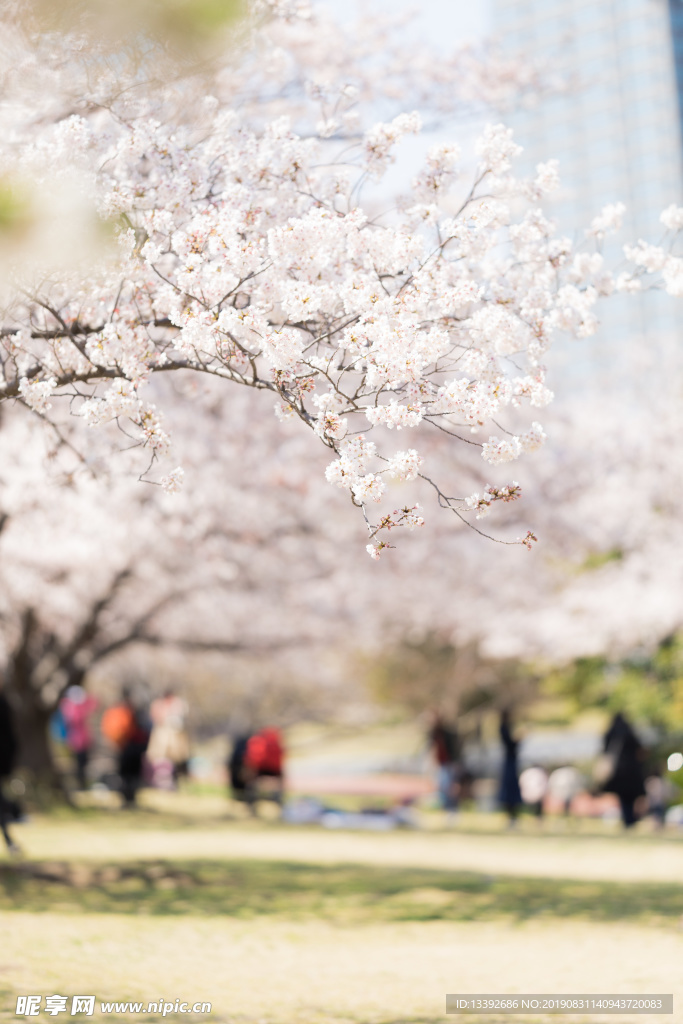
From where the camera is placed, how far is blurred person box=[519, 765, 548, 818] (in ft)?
58.9

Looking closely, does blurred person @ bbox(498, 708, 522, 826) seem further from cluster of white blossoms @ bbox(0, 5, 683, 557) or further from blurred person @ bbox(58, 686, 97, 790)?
cluster of white blossoms @ bbox(0, 5, 683, 557)

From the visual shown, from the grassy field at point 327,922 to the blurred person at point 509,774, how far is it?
12.0 ft

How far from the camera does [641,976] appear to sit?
6074 millimetres

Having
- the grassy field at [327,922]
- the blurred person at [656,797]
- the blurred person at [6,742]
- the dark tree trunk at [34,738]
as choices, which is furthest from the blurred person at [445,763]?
the blurred person at [6,742]

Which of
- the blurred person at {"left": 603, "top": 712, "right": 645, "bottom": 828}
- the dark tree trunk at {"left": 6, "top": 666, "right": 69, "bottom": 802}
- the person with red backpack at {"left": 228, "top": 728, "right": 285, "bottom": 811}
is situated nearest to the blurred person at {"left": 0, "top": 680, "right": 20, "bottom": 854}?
the dark tree trunk at {"left": 6, "top": 666, "right": 69, "bottom": 802}

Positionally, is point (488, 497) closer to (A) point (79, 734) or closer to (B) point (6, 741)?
(B) point (6, 741)

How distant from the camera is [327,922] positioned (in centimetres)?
791

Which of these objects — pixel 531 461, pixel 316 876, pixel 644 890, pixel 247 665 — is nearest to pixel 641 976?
pixel 644 890

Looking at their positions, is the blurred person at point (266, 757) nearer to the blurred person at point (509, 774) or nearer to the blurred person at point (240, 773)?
the blurred person at point (240, 773)

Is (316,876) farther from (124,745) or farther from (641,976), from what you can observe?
(124,745)

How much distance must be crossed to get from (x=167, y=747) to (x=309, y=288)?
1725 centimetres

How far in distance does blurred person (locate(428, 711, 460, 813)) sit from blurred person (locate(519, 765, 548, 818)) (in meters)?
1.17

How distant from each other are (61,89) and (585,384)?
79.9 feet

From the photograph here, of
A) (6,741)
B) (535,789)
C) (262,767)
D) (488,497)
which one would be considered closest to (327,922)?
(6,741)
